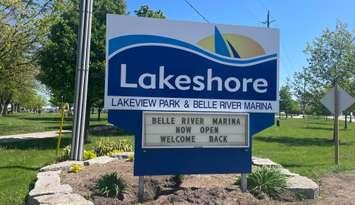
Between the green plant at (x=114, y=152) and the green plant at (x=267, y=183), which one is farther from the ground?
the green plant at (x=114, y=152)

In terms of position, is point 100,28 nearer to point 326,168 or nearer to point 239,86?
point 326,168

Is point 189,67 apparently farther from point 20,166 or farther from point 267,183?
point 20,166

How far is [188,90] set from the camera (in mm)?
9523

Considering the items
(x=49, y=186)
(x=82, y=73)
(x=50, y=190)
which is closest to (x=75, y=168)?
(x=49, y=186)

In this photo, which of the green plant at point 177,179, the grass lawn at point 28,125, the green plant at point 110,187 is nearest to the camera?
the green plant at point 110,187

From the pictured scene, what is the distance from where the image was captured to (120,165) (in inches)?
Answer: 464

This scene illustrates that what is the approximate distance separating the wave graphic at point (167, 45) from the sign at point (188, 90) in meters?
0.02

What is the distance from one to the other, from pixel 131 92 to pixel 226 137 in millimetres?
1762

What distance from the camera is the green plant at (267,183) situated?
31.0 ft

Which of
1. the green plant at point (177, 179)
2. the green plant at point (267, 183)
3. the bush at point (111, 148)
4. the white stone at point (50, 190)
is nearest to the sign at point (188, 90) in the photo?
the green plant at point (267, 183)

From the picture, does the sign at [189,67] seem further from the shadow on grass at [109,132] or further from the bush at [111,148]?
the shadow on grass at [109,132]

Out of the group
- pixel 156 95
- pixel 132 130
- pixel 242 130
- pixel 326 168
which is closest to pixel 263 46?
pixel 242 130

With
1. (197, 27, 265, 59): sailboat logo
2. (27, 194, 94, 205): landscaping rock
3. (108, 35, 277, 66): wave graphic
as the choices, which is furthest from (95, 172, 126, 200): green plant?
(197, 27, 265, 59): sailboat logo

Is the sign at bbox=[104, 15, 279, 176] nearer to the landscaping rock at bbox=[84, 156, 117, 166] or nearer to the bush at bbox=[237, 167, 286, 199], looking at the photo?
the bush at bbox=[237, 167, 286, 199]
